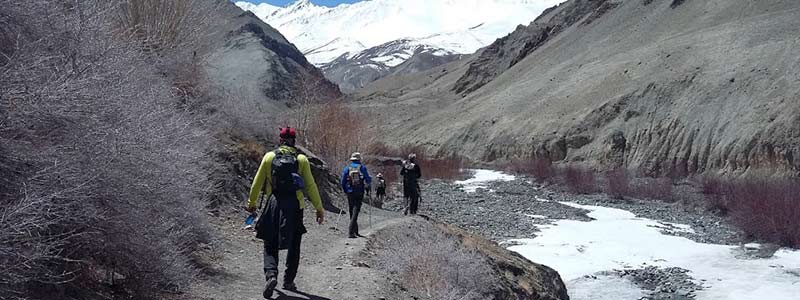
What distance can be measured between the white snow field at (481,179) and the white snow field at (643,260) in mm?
15363

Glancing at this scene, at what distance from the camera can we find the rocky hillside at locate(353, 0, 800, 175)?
4134cm

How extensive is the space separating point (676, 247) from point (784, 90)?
81.8 feet

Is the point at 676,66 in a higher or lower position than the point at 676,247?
higher

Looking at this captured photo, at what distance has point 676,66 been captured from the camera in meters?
53.1

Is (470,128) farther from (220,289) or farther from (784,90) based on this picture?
(220,289)

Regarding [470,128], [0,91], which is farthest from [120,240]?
[470,128]

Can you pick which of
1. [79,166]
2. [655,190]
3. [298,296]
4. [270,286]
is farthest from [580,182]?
[79,166]

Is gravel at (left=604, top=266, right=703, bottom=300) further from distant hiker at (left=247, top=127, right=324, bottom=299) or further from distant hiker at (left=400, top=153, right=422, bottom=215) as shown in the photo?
distant hiker at (left=247, top=127, right=324, bottom=299)

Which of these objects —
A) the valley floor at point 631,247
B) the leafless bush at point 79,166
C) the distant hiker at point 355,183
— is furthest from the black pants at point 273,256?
the valley floor at point 631,247

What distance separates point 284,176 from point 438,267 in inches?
150

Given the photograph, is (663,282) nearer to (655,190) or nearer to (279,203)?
(279,203)

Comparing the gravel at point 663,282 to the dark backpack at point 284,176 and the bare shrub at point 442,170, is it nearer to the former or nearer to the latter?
the dark backpack at point 284,176

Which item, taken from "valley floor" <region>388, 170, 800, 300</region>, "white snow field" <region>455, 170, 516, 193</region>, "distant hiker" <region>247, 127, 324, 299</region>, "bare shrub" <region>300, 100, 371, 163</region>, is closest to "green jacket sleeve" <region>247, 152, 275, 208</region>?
"distant hiker" <region>247, 127, 324, 299</region>

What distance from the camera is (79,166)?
5.21 meters
